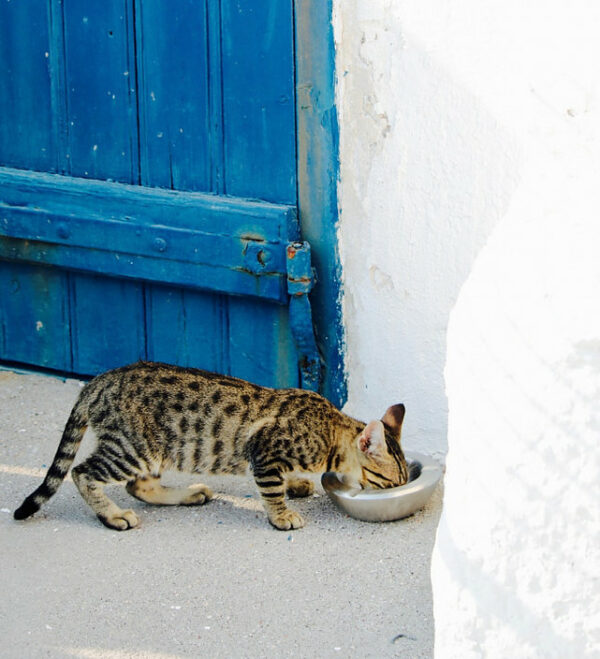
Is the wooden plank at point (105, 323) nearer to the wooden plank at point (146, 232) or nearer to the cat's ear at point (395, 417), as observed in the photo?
the wooden plank at point (146, 232)

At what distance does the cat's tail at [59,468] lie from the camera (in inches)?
170

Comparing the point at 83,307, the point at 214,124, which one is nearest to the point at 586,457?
the point at 214,124

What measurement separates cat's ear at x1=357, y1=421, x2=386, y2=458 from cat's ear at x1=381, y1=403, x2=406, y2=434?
0.42 ft

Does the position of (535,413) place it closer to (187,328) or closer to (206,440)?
(206,440)

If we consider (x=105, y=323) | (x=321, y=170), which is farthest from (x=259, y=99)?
(x=105, y=323)

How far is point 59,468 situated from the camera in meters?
4.33

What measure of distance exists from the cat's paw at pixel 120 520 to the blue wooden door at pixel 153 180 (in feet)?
3.30

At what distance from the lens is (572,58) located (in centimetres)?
357

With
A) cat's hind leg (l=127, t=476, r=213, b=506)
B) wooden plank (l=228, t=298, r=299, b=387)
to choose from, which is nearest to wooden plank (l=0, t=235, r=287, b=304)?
wooden plank (l=228, t=298, r=299, b=387)

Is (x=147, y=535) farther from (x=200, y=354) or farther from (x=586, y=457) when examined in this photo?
(x=586, y=457)

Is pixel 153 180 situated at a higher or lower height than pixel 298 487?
higher

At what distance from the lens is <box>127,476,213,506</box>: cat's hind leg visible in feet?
15.0

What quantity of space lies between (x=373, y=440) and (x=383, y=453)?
0.21ft

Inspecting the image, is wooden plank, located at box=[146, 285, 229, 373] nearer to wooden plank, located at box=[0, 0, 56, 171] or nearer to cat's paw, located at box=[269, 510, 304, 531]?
wooden plank, located at box=[0, 0, 56, 171]
